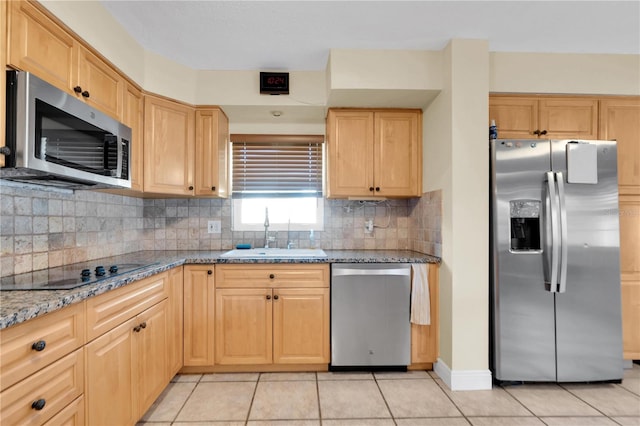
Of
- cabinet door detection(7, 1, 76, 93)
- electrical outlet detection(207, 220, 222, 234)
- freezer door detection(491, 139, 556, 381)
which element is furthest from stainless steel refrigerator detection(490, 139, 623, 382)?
cabinet door detection(7, 1, 76, 93)

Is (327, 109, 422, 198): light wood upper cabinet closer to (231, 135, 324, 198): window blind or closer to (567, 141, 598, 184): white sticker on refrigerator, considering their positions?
(231, 135, 324, 198): window blind

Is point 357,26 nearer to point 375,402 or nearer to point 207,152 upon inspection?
point 207,152

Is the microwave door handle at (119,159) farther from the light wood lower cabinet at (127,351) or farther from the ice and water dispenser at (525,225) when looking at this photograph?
the ice and water dispenser at (525,225)

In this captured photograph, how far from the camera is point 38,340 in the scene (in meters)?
1.11

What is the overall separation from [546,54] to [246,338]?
308cm

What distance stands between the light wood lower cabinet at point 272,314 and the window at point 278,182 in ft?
2.53

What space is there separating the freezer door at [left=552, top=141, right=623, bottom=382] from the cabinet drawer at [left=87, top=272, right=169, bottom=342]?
Answer: 2.61m

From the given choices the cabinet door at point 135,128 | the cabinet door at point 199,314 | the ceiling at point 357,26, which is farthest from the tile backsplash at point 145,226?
the ceiling at point 357,26

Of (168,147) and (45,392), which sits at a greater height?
(168,147)

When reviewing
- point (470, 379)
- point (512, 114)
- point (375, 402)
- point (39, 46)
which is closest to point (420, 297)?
point (470, 379)

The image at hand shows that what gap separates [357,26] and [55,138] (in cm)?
180

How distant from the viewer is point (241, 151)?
320 cm

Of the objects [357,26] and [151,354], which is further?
[357,26]

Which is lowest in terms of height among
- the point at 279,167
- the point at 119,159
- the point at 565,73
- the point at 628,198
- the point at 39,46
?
the point at 628,198
